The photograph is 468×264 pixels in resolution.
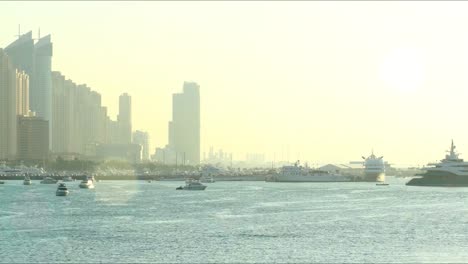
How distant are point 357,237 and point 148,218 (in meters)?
36.1

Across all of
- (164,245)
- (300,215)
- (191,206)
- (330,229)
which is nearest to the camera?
(164,245)

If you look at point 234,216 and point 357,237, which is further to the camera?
point 234,216

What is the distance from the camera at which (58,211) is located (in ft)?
441

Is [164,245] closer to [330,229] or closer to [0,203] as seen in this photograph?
[330,229]

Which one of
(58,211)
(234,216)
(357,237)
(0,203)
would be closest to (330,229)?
(357,237)

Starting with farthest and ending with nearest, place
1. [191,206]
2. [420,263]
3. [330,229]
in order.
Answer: [191,206] → [330,229] → [420,263]

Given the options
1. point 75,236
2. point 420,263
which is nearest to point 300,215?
point 75,236

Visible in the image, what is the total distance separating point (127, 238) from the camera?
92.9 meters

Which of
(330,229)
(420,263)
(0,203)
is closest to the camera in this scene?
(420,263)

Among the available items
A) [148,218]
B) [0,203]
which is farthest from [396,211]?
[0,203]

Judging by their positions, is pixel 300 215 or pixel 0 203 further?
pixel 0 203

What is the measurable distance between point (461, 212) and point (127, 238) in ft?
208

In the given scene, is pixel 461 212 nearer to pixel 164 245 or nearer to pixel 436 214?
pixel 436 214

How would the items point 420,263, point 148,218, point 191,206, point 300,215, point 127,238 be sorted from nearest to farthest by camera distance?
point 420,263 < point 127,238 < point 148,218 < point 300,215 < point 191,206
